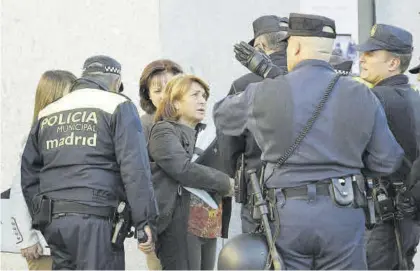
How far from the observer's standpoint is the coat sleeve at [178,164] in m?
5.69

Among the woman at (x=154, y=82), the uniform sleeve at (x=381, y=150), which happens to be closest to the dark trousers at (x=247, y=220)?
the uniform sleeve at (x=381, y=150)

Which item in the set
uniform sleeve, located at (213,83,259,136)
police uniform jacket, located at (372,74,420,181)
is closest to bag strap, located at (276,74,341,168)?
uniform sleeve, located at (213,83,259,136)

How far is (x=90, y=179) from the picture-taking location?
5020 mm

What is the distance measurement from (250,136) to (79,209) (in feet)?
3.34

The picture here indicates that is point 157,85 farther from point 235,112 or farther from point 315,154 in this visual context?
point 315,154

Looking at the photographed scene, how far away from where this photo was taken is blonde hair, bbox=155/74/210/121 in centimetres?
589

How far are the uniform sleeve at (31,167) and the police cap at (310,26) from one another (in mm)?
1675

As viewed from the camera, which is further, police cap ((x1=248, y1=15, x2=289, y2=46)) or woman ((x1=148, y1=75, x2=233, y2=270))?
woman ((x1=148, y1=75, x2=233, y2=270))

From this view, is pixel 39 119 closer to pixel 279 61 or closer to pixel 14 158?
pixel 279 61

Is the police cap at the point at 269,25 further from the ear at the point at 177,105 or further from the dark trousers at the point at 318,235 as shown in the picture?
the dark trousers at the point at 318,235

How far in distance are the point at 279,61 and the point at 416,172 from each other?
38.1 inches

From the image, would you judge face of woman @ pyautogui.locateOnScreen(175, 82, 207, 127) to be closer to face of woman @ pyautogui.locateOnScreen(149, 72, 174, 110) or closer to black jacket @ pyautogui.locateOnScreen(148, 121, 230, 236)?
black jacket @ pyautogui.locateOnScreen(148, 121, 230, 236)

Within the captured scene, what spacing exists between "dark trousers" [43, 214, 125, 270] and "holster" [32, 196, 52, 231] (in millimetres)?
35

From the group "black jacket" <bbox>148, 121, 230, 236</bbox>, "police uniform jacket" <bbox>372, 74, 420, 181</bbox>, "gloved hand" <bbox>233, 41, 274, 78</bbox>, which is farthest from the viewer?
"black jacket" <bbox>148, 121, 230, 236</bbox>
